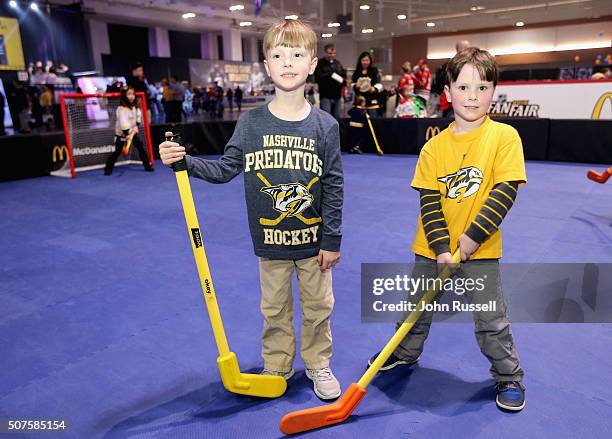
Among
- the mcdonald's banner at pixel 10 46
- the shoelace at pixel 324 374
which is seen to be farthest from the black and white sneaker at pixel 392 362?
the mcdonald's banner at pixel 10 46

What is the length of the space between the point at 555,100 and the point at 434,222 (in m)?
10.1

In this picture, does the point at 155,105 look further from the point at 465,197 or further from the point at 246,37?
the point at 465,197

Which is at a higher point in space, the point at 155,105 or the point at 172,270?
the point at 155,105

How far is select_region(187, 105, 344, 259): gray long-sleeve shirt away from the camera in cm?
204

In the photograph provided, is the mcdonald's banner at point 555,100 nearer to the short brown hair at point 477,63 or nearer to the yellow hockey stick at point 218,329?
the short brown hair at point 477,63

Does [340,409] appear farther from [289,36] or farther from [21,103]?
[21,103]

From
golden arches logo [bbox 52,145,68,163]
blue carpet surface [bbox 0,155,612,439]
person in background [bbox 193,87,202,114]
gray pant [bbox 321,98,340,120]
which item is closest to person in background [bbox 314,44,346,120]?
gray pant [bbox 321,98,340,120]

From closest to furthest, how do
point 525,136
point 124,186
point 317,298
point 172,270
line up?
point 317,298
point 172,270
point 124,186
point 525,136

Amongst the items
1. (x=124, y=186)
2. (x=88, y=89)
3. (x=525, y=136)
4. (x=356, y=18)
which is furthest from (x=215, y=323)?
(x=356, y=18)

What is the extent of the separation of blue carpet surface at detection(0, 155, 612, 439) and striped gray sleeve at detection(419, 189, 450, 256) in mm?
782

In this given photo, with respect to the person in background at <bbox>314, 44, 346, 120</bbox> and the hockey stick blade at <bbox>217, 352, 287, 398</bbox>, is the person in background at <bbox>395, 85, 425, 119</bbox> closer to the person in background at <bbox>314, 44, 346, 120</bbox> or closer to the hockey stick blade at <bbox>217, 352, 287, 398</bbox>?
the person in background at <bbox>314, 44, 346, 120</bbox>

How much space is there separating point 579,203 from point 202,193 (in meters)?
5.13

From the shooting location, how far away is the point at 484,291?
6.83 feet

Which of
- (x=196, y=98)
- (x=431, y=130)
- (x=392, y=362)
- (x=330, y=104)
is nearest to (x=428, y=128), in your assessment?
(x=431, y=130)
